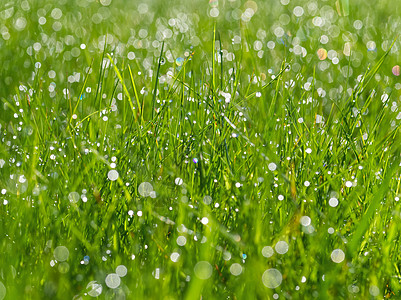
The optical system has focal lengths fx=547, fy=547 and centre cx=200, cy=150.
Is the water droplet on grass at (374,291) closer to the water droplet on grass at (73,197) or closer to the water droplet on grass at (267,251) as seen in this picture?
the water droplet on grass at (267,251)

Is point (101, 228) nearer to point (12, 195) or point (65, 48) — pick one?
point (12, 195)

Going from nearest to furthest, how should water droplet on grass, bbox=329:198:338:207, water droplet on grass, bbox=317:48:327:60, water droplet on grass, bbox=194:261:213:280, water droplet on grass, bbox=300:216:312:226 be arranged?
water droplet on grass, bbox=194:261:213:280 < water droplet on grass, bbox=300:216:312:226 < water droplet on grass, bbox=329:198:338:207 < water droplet on grass, bbox=317:48:327:60

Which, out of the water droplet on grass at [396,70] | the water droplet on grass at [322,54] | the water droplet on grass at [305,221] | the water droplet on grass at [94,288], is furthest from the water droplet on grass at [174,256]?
the water droplet on grass at [322,54]

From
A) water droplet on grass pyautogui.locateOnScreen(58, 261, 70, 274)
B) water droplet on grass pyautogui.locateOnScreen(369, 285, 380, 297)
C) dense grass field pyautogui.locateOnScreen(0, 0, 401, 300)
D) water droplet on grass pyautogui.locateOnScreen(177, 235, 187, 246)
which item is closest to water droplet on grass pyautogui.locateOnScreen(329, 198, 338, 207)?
dense grass field pyautogui.locateOnScreen(0, 0, 401, 300)

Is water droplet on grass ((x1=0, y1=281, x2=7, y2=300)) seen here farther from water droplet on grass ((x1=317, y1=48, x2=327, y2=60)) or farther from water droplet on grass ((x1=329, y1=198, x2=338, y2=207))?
water droplet on grass ((x1=317, y1=48, x2=327, y2=60))

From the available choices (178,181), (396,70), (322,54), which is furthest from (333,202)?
(322,54)

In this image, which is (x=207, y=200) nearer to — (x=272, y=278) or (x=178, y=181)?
(x=178, y=181)

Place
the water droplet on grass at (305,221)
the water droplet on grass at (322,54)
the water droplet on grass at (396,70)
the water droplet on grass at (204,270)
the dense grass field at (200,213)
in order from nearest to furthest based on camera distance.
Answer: the water droplet on grass at (204,270) < the dense grass field at (200,213) < the water droplet on grass at (305,221) < the water droplet on grass at (396,70) < the water droplet on grass at (322,54)
